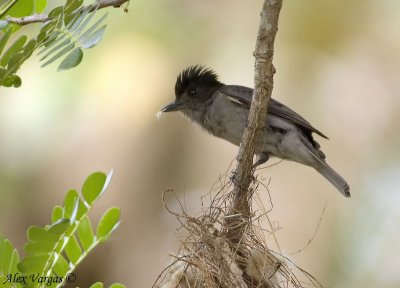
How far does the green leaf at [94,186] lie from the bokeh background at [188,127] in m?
3.50

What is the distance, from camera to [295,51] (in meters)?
6.45

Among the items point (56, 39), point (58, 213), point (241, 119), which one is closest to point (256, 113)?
point (58, 213)

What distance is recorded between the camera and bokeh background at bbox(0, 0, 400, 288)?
5844 millimetres

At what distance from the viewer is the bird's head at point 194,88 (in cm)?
457

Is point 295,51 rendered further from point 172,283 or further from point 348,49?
point 172,283

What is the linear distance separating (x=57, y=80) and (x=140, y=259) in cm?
167

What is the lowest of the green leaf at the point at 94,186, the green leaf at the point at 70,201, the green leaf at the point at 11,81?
the green leaf at the point at 70,201

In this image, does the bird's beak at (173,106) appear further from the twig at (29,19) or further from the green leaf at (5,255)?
the green leaf at (5,255)

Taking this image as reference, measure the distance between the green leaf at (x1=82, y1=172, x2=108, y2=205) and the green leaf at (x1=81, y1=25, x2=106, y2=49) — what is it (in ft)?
1.44

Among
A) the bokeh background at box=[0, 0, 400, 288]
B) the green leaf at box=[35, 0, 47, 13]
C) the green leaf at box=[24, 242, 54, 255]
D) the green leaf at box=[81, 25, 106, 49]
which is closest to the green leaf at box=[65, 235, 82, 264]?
the green leaf at box=[24, 242, 54, 255]

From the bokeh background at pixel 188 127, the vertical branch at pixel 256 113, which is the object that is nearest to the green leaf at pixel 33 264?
the vertical branch at pixel 256 113

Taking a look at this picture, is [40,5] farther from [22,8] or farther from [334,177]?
[334,177]

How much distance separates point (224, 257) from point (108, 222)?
53 cm

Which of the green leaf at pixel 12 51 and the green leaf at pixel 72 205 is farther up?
the green leaf at pixel 12 51
